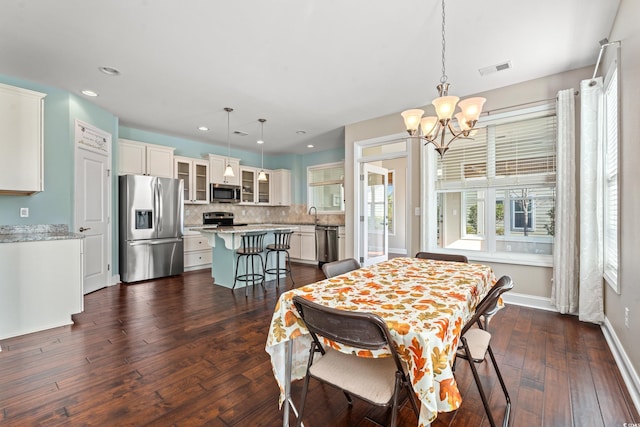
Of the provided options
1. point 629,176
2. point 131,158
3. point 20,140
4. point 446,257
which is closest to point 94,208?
point 131,158

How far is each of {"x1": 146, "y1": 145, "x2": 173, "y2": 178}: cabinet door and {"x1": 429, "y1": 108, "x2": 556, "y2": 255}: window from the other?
471 centimetres

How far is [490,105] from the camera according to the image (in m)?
3.66

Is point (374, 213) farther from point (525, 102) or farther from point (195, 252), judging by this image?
point (195, 252)

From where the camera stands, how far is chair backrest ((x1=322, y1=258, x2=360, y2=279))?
6.75ft

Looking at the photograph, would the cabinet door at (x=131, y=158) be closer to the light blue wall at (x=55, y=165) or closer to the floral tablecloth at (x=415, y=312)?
the light blue wall at (x=55, y=165)

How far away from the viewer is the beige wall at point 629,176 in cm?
190

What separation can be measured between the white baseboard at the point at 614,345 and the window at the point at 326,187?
3.92 m

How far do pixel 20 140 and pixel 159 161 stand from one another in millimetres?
2383

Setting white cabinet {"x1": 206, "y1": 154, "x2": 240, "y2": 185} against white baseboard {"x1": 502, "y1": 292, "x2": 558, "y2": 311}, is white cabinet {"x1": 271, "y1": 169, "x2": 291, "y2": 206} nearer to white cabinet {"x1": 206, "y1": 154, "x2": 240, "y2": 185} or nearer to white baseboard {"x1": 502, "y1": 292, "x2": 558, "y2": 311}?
white cabinet {"x1": 206, "y1": 154, "x2": 240, "y2": 185}

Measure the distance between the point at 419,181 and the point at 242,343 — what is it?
10.3ft

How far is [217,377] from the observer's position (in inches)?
80.5

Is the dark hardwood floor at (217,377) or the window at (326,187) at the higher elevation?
the window at (326,187)

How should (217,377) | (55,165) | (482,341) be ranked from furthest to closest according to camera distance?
(55,165) → (217,377) → (482,341)

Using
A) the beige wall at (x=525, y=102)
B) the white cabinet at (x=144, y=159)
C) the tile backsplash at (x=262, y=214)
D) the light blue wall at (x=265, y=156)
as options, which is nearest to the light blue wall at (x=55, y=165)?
the white cabinet at (x=144, y=159)
